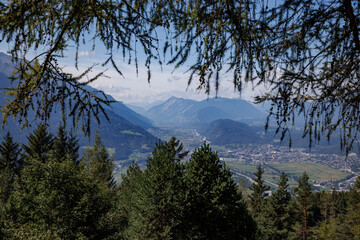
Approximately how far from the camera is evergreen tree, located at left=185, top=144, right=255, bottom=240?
52.7 ft

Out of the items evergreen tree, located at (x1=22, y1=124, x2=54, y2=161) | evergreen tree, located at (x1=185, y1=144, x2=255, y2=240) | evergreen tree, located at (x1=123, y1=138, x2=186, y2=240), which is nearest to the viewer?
evergreen tree, located at (x1=123, y1=138, x2=186, y2=240)

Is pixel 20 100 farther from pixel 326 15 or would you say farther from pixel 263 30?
pixel 326 15

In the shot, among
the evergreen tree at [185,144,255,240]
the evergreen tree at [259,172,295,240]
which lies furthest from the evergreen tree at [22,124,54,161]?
the evergreen tree at [259,172,295,240]

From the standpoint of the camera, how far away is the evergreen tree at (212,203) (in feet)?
52.7

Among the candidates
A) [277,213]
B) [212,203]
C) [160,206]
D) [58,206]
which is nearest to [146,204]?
[160,206]

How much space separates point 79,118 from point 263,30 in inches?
109

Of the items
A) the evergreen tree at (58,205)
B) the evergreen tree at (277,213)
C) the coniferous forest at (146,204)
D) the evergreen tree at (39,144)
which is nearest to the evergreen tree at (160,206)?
the coniferous forest at (146,204)

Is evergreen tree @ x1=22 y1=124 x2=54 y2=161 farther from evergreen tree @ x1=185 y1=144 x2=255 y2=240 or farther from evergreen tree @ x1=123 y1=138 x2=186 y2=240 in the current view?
evergreen tree @ x1=185 y1=144 x2=255 y2=240

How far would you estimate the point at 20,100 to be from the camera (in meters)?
2.68

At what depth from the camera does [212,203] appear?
16.0 meters

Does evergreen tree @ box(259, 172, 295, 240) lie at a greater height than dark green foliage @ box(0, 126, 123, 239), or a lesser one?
lesser

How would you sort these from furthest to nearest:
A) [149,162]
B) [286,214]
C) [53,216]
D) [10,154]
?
[10,154] → [286,214] → [149,162] → [53,216]

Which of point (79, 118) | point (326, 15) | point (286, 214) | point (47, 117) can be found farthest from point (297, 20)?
point (286, 214)

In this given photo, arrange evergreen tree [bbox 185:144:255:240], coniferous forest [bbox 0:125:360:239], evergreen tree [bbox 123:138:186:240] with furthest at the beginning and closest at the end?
evergreen tree [bbox 185:144:255:240], evergreen tree [bbox 123:138:186:240], coniferous forest [bbox 0:125:360:239]
